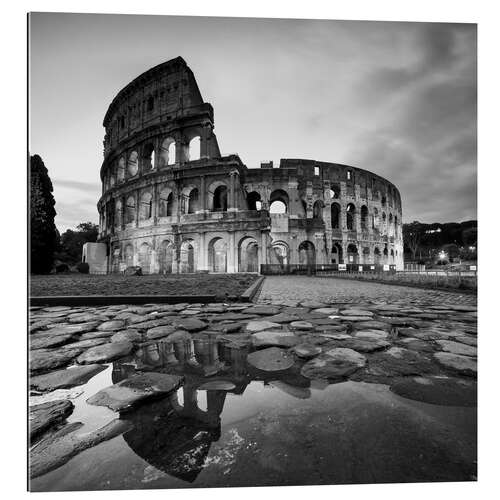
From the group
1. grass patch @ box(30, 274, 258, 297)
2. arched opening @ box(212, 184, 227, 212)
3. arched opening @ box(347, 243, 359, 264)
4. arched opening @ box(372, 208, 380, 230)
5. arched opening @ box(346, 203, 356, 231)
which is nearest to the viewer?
grass patch @ box(30, 274, 258, 297)

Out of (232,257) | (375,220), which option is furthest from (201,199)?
(375,220)

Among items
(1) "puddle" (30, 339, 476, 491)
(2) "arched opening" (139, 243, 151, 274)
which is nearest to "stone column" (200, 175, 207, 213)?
(2) "arched opening" (139, 243, 151, 274)

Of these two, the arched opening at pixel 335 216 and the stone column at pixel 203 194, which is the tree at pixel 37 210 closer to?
the stone column at pixel 203 194

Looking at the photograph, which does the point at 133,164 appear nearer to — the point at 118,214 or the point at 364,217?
the point at 118,214

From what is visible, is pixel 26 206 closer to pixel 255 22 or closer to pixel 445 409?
pixel 255 22

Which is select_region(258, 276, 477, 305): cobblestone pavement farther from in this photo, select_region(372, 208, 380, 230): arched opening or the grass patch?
select_region(372, 208, 380, 230): arched opening
